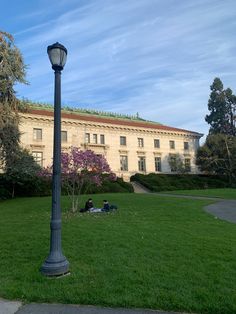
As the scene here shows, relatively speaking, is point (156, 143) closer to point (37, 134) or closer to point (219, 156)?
point (219, 156)

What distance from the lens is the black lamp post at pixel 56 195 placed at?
6249 millimetres

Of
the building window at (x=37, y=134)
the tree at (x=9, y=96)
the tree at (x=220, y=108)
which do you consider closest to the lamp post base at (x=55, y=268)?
the tree at (x=9, y=96)

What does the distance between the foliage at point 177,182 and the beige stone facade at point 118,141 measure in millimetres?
7597

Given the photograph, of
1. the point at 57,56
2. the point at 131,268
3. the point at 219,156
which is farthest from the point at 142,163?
the point at 131,268

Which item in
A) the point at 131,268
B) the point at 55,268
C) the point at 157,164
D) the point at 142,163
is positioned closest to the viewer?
the point at 55,268

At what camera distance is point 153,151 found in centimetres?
6150

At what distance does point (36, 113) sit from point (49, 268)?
48.0m

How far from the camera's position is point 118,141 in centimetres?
5856

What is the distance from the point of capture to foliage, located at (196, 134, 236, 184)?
54.8 meters

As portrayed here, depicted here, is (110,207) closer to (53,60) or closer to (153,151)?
(53,60)

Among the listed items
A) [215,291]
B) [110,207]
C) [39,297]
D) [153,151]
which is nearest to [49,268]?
[39,297]

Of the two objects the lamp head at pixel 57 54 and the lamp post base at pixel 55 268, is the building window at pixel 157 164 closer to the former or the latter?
the lamp head at pixel 57 54

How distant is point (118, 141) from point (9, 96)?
113ft

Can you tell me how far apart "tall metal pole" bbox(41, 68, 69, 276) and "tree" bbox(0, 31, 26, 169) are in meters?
17.9
